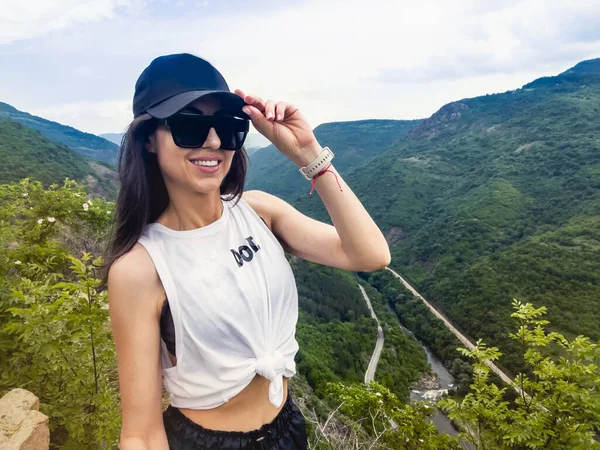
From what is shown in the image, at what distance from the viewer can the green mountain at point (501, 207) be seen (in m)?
37.8

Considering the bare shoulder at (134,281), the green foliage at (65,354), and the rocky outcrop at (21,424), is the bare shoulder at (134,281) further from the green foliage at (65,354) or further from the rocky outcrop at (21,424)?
the rocky outcrop at (21,424)

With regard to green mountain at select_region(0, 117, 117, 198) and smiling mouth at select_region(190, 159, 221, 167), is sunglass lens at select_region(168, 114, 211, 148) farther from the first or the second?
green mountain at select_region(0, 117, 117, 198)

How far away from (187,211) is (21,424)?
212cm

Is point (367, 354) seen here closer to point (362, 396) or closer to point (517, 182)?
point (362, 396)

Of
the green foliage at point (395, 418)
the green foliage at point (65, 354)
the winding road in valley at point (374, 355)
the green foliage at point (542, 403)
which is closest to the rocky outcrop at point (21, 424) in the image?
the green foliage at point (65, 354)

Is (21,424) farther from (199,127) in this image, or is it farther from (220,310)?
(199,127)

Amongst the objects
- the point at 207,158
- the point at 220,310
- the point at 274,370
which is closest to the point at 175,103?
the point at 207,158

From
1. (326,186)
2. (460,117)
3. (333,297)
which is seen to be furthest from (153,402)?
(460,117)

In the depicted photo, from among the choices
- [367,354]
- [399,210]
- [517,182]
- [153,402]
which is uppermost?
[153,402]

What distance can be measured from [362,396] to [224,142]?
19.7ft

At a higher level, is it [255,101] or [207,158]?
[255,101]

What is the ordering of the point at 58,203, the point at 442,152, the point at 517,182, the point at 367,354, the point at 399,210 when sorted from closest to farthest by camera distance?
the point at 58,203, the point at 367,354, the point at 517,182, the point at 399,210, the point at 442,152

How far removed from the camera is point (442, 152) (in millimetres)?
97688

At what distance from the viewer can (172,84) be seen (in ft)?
4.06
